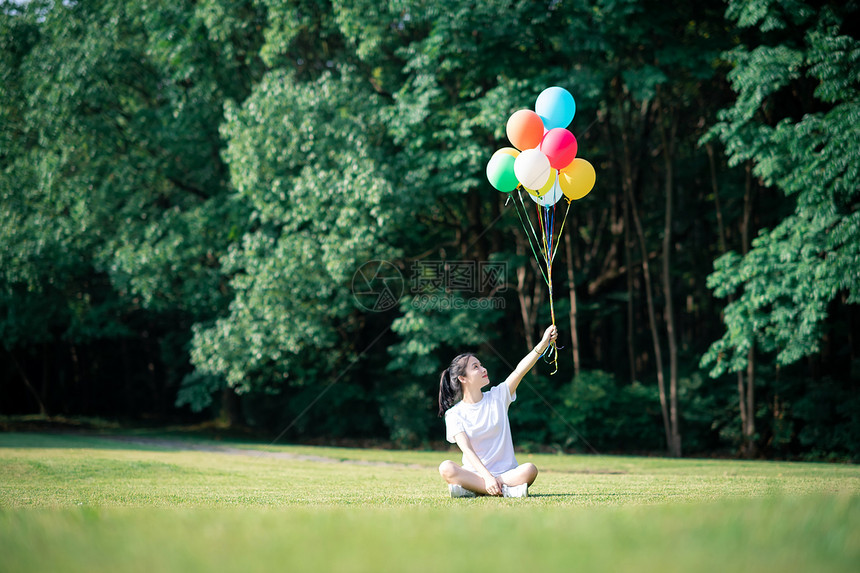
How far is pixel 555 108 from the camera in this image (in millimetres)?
8227

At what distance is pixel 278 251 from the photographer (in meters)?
14.3

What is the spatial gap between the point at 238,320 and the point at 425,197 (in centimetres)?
469

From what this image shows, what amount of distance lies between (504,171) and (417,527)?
512 centimetres

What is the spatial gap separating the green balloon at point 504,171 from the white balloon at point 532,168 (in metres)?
0.28

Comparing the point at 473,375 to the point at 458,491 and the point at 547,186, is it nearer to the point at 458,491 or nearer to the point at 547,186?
the point at 458,491

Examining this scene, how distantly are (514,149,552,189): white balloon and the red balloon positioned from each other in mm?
143

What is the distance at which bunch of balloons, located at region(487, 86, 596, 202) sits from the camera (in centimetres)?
783

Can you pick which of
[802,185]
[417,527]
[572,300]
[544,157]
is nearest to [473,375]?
[417,527]

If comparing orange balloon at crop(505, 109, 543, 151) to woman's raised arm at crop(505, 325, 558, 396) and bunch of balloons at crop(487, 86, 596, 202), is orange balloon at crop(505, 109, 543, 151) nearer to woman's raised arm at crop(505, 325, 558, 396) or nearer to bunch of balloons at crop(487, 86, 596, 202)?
bunch of balloons at crop(487, 86, 596, 202)

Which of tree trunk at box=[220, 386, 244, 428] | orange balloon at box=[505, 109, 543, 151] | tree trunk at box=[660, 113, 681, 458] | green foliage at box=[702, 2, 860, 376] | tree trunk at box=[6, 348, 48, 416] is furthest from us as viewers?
tree trunk at box=[6, 348, 48, 416]

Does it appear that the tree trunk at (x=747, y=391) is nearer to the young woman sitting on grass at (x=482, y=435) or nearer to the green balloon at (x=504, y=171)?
the green balloon at (x=504, y=171)

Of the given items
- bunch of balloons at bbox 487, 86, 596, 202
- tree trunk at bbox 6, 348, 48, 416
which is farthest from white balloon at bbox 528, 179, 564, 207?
tree trunk at bbox 6, 348, 48, 416

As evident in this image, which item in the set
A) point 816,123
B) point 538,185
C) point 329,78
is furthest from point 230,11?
point 816,123

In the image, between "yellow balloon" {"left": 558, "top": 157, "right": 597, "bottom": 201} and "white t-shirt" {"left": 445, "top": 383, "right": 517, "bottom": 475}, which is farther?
"yellow balloon" {"left": 558, "top": 157, "right": 597, "bottom": 201}
